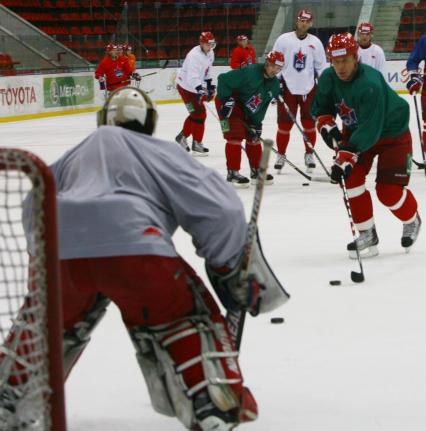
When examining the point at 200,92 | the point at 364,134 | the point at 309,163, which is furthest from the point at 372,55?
the point at 364,134

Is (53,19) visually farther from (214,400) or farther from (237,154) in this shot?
(214,400)

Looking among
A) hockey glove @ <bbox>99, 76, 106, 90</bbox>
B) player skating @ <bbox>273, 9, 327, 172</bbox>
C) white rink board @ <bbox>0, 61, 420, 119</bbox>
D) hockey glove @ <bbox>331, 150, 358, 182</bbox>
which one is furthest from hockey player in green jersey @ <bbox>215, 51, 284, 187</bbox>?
white rink board @ <bbox>0, 61, 420, 119</bbox>

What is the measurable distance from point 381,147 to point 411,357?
1.61m

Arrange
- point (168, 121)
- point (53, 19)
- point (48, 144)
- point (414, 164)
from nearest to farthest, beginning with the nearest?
1. point (414, 164)
2. point (48, 144)
3. point (168, 121)
4. point (53, 19)

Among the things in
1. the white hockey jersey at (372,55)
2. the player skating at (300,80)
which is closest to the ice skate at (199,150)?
the player skating at (300,80)

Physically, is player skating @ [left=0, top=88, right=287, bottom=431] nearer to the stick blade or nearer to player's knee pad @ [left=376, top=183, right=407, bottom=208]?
the stick blade

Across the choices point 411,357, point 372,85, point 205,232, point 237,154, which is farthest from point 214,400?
point 237,154

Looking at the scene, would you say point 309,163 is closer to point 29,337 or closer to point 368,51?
point 368,51

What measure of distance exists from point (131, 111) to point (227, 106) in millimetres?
4443

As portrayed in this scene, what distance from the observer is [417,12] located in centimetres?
1595

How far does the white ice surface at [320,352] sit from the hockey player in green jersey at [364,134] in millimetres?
199

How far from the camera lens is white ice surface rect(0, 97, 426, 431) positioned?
2596 mm

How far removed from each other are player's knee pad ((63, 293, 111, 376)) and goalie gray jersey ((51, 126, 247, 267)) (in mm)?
263

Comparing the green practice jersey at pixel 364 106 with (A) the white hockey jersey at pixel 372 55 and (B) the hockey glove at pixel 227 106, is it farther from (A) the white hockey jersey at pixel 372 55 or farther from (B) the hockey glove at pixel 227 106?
(A) the white hockey jersey at pixel 372 55
